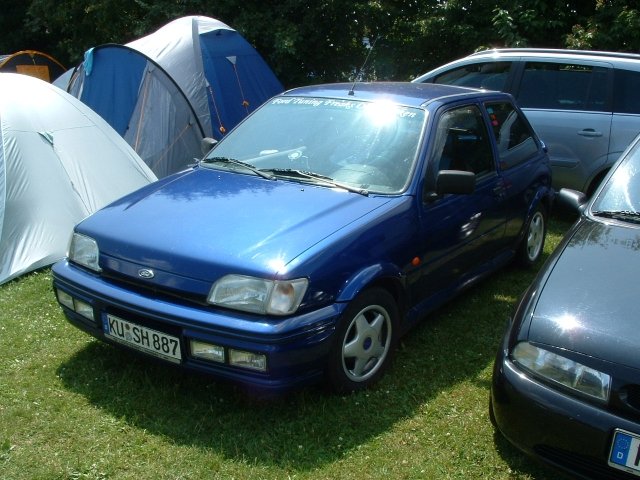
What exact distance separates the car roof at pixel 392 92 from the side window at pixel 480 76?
8.60ft

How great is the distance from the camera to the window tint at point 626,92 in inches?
263

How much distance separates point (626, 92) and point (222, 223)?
4.98 m

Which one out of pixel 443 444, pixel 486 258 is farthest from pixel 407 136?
pixel 443 444

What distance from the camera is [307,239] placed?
11.0ft

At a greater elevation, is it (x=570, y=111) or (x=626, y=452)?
(x=570, y=111)

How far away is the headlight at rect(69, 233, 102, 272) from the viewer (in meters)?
3.63

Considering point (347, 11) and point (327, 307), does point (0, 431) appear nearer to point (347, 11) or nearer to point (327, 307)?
point (327, 307)

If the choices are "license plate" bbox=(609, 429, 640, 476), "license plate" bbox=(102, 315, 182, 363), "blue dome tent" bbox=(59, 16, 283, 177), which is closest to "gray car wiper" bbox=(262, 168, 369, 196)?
"license plate" bbox=(102, 315, 182, 363)

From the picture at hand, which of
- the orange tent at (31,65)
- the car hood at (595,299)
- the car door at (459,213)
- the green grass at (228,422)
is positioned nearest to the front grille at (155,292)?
the green grass at (228,422)

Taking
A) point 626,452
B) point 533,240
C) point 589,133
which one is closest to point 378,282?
point 626,452

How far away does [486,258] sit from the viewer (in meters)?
4.79

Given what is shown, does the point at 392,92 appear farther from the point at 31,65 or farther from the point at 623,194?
the point at 31,65

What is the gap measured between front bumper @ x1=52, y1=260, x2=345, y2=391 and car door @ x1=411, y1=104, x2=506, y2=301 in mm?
921

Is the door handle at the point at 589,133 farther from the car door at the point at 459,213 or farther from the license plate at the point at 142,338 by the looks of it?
the license plate at the point at 142,338
